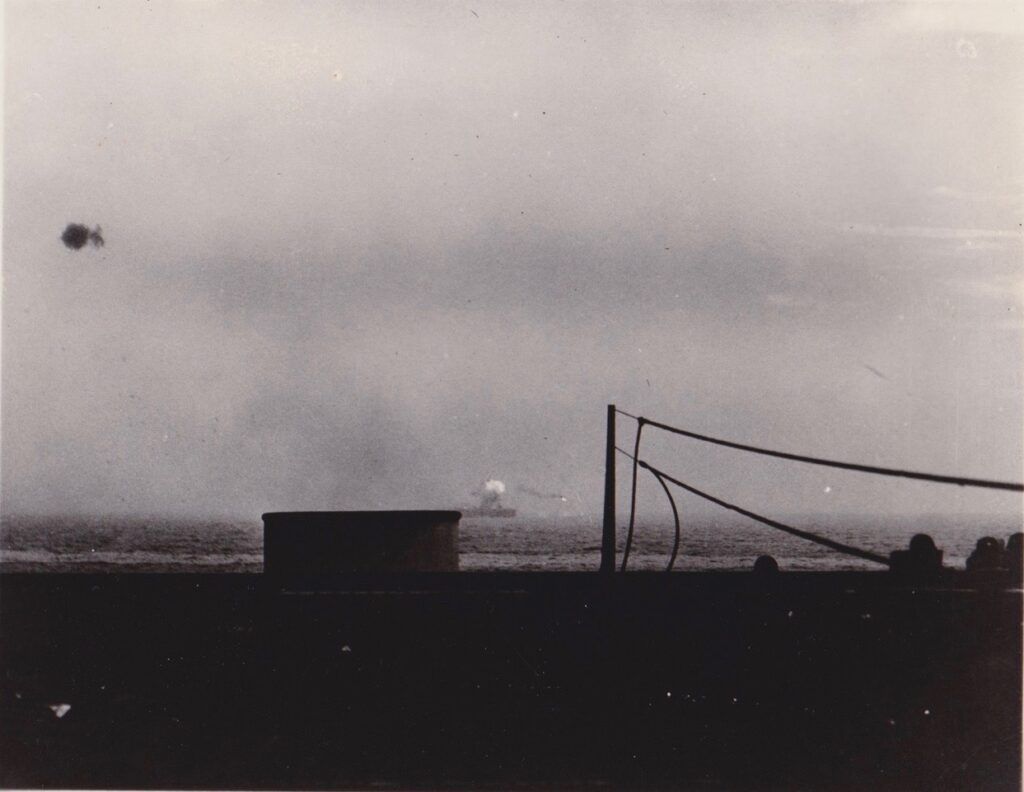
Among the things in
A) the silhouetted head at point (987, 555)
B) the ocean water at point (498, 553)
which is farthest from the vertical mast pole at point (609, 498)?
the ocean water at point (498, 553)

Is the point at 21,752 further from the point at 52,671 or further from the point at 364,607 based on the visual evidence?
the point at 364,607

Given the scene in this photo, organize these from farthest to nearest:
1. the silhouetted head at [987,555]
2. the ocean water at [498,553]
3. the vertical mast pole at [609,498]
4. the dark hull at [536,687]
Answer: the ocean water at [498,553], the silhouetted head at [987,555], the vertical mast pole at [609,498], the dark hull at [536,687]

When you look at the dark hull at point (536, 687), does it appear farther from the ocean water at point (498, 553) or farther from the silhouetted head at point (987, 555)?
the ocean water at point (498, 553)

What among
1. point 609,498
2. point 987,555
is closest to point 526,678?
point 609,498

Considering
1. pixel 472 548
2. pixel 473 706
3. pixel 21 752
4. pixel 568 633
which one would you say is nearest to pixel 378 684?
pixel 473 706

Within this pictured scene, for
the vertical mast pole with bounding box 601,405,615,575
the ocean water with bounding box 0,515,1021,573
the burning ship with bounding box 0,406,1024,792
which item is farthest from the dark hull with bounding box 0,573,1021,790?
the ocean water with bounding box 0,515,1021,573

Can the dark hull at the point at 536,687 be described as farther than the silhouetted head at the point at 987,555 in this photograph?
No

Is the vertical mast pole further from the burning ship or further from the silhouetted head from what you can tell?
the silhouetted head

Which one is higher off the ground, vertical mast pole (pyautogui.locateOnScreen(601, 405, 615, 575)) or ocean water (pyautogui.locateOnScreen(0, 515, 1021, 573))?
vertical mast pole (pyautogui.locateOnScreen(601, 405, 615, 575))
